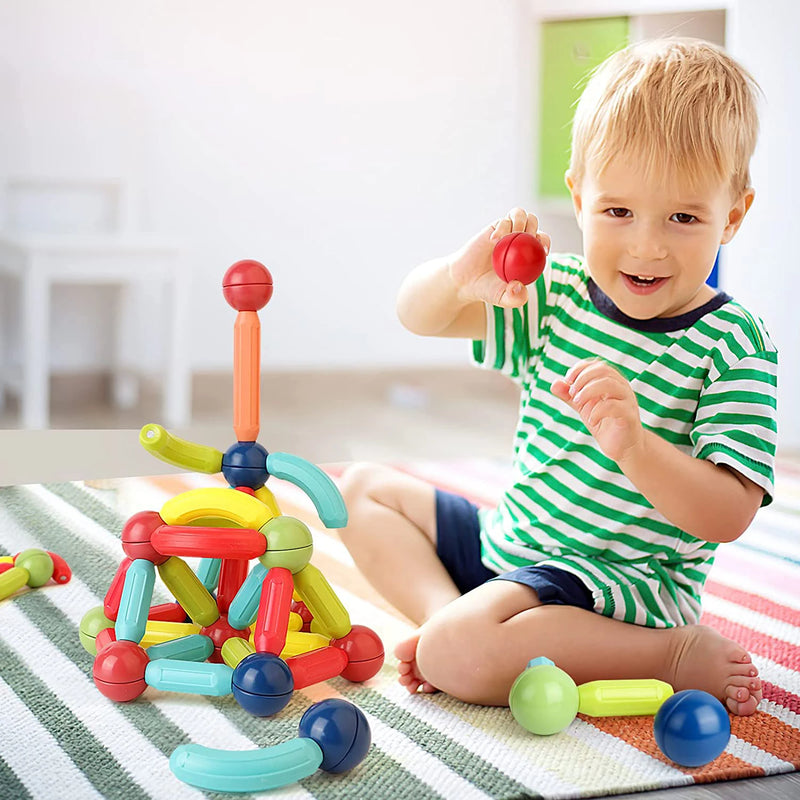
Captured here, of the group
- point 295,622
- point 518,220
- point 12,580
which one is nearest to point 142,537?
point 295,622

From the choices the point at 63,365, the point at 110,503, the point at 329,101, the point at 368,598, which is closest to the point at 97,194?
the point at 63,365

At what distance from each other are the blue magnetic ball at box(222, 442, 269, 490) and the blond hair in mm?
334

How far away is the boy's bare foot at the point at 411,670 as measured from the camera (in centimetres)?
86

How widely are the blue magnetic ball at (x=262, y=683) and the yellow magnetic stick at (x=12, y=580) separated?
0.34 metres

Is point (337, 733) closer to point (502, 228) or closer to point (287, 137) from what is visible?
point (502, 228)

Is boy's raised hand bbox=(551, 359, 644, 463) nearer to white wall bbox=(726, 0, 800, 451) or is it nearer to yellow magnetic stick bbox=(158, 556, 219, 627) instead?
yellow magnetic stick bbox=(158, 556, 219, 627)

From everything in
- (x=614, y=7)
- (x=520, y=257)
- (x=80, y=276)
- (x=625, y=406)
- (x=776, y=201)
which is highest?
→ (x=614, y=7)

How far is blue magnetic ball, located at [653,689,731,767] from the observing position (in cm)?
73

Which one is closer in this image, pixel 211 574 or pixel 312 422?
pixel 211 574

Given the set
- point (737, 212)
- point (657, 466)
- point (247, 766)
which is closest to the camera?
point (247, 766)

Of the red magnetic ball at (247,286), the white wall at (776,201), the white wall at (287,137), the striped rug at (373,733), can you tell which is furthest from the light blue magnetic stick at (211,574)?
the white wall at (287,137)

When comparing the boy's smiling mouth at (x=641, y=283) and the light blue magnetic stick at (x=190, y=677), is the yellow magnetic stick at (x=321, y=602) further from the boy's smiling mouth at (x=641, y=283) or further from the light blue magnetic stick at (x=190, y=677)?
the boy's smiling mouth at (x=641, y=283)

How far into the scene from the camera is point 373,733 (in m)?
0.78

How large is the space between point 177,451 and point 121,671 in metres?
0.16
